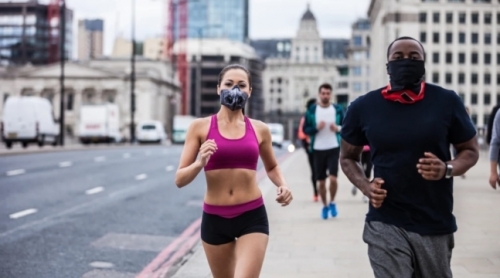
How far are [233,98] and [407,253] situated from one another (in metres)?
1.31

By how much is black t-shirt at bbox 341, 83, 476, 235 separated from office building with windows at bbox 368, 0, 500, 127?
319 feet

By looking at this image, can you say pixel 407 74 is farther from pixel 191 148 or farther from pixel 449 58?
pixel 449 58

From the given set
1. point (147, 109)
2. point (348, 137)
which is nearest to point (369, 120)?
point (348, 137)

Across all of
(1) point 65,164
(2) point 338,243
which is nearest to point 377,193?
(2) point 338,243

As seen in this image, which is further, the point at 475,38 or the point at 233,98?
the point at 475,38

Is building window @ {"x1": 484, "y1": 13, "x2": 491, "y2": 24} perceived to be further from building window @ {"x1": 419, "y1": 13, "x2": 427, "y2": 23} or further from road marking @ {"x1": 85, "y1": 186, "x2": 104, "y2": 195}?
road marking @ {"x1": 85, "y1": 186, "x2": 104, "y2": 195}

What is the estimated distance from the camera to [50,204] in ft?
49.7

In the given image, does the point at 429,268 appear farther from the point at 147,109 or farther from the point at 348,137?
the point at 147,109

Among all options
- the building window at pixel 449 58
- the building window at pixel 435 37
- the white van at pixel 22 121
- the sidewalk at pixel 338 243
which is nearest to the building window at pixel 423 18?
the building window at pixel 435 37

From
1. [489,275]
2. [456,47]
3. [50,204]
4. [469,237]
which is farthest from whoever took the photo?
[456,47]

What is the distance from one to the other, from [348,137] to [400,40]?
590 mm

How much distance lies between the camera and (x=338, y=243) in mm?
9867

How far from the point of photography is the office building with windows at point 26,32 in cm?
17538

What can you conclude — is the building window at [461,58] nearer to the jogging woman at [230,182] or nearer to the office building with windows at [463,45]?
the office building with windows at [463,45]
